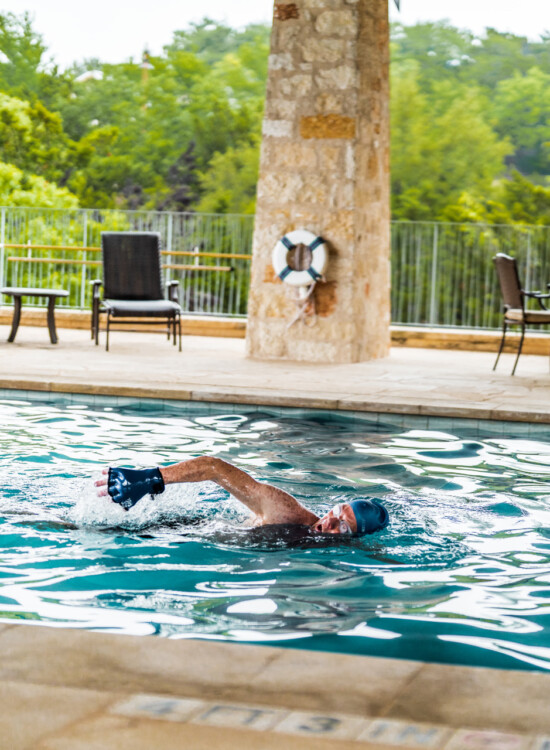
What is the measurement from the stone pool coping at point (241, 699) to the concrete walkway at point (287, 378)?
3.93 meters

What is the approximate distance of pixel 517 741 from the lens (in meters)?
1.50

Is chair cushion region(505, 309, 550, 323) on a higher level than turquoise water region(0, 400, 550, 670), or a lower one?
higher

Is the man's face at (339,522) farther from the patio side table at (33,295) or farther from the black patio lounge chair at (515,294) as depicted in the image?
the patio side table at (33,295)

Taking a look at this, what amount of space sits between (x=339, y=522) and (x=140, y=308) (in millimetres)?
5623

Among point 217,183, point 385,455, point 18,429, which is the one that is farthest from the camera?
point 217,183

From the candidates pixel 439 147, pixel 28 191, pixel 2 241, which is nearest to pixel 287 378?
pixel 2 241

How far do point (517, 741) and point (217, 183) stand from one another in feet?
108

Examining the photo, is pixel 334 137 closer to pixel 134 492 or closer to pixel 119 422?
pixel 119 422

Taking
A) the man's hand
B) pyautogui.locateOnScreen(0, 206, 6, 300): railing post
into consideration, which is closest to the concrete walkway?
the man's hand

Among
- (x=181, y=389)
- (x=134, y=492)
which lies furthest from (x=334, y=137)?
(x=134, y=492)

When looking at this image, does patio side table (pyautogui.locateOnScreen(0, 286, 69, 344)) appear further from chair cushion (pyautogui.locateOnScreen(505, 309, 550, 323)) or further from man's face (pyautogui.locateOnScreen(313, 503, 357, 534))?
man's face (pyautogui.locateOnScreen(313, 503, 357, 534))

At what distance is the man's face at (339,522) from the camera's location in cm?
315

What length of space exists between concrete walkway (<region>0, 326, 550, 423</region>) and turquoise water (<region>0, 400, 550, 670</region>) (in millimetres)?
653

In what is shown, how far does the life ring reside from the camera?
7965mm
